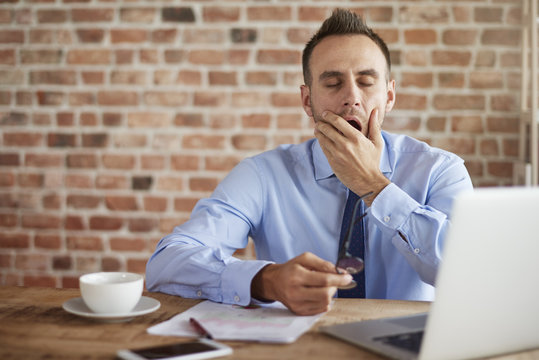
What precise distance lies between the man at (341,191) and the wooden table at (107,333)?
0.20 m

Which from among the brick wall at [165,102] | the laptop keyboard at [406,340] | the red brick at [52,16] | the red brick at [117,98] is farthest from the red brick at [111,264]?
the laptop keyboard at [406,340]

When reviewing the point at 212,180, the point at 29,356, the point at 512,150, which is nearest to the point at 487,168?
the point at 512,150

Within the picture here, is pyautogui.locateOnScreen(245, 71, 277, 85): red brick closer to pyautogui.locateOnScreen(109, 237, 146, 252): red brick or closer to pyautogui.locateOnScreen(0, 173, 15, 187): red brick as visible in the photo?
pyautogui.locateOnScreen(109, 237, 146, 252): red brick

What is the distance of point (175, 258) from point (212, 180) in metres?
1.03

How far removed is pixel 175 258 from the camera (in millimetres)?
1154

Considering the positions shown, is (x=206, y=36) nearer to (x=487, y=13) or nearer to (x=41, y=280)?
(x=487, y=13)

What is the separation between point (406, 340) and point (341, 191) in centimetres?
69

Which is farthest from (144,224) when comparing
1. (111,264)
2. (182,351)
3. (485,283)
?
(485,283)

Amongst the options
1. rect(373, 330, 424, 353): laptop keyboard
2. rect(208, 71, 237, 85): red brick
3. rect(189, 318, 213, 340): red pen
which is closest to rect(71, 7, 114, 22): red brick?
rect(208, 71, 237, 85): red brick

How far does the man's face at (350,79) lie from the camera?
1457 millimetres

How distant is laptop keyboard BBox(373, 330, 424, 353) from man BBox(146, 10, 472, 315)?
0.38 meters

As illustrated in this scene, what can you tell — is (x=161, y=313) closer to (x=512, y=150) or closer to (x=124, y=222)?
(x=124, y=222)

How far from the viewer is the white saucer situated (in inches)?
34.7

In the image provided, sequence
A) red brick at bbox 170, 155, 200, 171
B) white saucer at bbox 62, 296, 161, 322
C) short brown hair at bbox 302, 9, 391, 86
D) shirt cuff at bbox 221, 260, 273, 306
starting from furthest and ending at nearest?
red brick at bbox 170, 155, 200, 171, short brown hair at bbox 302, 9, 391, 86, shirt cuff at bbox 221, 260, 273, 306, white saucer at bbox 62, 296, 161, 322
